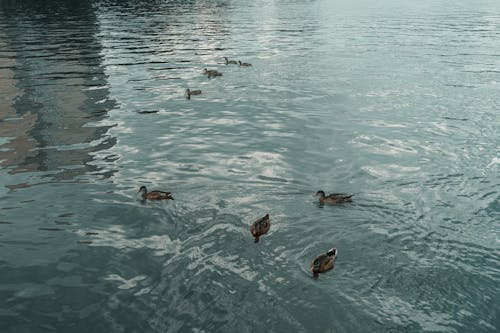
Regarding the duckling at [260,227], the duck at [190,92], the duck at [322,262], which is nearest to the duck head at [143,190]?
the duckling at [260,227]

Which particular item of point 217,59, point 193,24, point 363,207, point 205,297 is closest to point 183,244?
A: point 205,297

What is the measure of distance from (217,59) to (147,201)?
27.9 m

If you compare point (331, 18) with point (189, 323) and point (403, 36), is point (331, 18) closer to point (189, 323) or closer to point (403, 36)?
point (403, 36)

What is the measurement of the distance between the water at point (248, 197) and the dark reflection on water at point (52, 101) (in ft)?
0.54

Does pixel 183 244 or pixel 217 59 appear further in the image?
pixel 217 59

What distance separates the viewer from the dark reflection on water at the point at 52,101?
19266mm

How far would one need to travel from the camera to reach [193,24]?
230 feet

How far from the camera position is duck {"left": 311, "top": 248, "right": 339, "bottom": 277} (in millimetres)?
11633

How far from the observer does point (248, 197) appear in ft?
52.5

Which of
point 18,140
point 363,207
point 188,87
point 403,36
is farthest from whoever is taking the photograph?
point 403,36

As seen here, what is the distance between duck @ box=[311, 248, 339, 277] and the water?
0.20 m

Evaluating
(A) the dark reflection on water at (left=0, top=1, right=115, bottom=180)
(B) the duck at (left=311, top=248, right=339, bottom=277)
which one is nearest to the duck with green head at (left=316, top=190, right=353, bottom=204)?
(B) the duck at (left=311, top=248, right=339, bottom=277)

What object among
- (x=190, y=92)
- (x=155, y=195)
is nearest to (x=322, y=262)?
(x=155, y=195)

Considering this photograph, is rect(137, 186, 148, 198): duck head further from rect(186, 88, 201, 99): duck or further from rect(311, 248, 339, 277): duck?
rect(186, 88, 201, 99): duck
